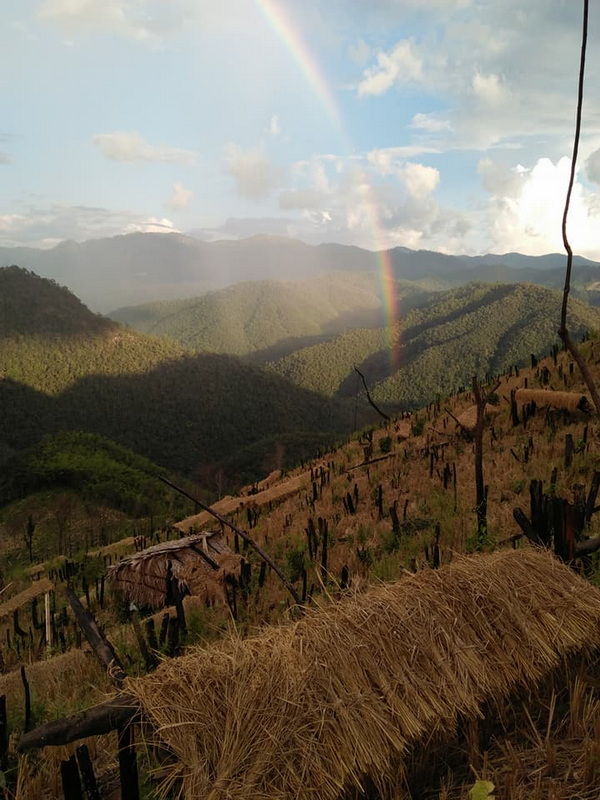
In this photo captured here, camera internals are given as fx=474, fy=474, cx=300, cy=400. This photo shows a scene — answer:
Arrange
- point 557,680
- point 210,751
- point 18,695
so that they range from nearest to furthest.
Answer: point 210,751 → point 557,680 → point 18,695

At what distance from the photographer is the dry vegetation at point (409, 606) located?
2.57 meters

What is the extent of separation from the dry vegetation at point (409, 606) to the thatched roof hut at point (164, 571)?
58 cm

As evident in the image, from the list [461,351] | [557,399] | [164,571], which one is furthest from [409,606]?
[461,351]

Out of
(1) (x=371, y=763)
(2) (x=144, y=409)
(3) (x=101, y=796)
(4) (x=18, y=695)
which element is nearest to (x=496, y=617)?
Answer: (1) (x=371, y=763)

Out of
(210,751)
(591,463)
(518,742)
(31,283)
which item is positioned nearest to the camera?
(210,751)

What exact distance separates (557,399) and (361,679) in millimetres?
11781

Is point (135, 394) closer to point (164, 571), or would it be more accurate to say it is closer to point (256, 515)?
point (256, 515)

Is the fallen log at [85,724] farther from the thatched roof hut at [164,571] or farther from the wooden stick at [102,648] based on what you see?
the thatched roof hut at [164,571]

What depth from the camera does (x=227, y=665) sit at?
2697mm

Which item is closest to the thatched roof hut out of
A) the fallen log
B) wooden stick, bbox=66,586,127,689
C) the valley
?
the valley

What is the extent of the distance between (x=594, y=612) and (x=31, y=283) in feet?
417

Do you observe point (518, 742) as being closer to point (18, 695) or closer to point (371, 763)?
point (371, 763)

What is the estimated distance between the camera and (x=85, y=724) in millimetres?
2393

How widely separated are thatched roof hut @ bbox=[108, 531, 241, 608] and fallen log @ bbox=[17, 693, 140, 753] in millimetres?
5734
